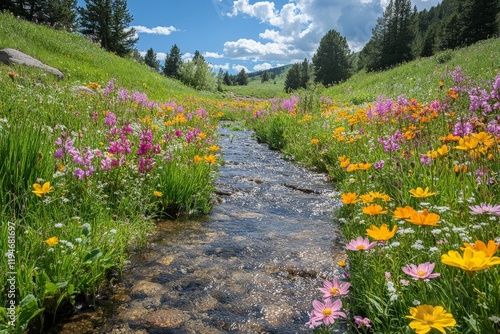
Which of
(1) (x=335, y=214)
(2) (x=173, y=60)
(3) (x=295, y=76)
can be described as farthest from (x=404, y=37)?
(1) (x=335, y=214)

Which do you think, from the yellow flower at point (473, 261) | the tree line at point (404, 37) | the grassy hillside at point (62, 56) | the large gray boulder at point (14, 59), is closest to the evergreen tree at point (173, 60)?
the tree line at point (404, 37)

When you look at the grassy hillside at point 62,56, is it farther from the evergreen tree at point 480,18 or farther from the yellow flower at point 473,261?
the evergreen tree at point 480,18

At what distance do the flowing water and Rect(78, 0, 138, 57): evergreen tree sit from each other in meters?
50.1

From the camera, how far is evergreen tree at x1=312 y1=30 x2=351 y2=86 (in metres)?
69.4

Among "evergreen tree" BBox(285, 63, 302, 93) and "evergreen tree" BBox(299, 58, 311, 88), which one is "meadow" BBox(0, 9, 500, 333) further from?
"evergreen tree" BBox(285, 63, 302, 93)

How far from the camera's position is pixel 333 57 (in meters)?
69.6

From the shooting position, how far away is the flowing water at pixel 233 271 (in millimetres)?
2451

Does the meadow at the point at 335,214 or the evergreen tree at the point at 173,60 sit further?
the evergreen tree at the point at 173,60

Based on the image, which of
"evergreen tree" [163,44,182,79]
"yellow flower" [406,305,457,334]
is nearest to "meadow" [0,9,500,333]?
"yellow flower" [406,305,457,334]

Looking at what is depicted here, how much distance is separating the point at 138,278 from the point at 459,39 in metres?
67.8

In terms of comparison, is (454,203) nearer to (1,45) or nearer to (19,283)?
(19,283)

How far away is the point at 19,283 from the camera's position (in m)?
2.07

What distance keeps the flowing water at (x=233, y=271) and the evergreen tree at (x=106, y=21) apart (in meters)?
50.1

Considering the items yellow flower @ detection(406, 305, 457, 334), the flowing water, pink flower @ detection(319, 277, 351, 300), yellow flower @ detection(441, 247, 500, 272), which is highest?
yellow flower @ detection(441, 247, 500, 272)
